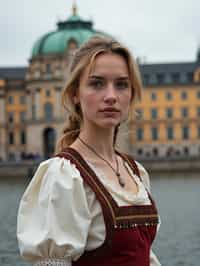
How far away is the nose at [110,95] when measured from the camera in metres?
3.58

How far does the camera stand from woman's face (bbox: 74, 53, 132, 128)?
3596 mm

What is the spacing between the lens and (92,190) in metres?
3.47

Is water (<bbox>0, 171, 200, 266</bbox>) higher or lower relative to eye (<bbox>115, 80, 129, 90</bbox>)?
lower

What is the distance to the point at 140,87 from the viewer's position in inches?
149

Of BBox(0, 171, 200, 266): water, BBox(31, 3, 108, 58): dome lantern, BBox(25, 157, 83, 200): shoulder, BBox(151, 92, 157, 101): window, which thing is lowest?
BBox(151, 92, 157, 101): window

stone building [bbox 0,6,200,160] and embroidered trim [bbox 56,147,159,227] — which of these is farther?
stone building [bbox 0,6,200,160]

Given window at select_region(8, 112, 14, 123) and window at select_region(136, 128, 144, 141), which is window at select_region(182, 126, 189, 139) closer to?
window at select_region(136, 128, 144, 141)

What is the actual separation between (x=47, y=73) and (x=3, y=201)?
55.2 meters

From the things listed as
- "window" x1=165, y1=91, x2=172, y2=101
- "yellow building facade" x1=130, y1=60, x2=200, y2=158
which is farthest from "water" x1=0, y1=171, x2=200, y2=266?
"window" x1=165, y1=91, x2=172, y2=101

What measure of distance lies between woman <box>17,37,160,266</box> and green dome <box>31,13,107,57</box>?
84.8 metres

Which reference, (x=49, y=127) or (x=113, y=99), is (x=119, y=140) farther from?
(x=49, y=127)

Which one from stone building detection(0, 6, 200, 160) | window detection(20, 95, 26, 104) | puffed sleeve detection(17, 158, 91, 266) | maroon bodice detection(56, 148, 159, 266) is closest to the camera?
puffed sleeve detection(17, 158, 91, 266)

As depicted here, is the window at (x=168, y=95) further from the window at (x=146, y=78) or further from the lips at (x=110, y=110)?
the lips at (x=110, y=110)

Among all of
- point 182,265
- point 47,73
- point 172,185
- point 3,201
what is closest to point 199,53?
point 47,73
